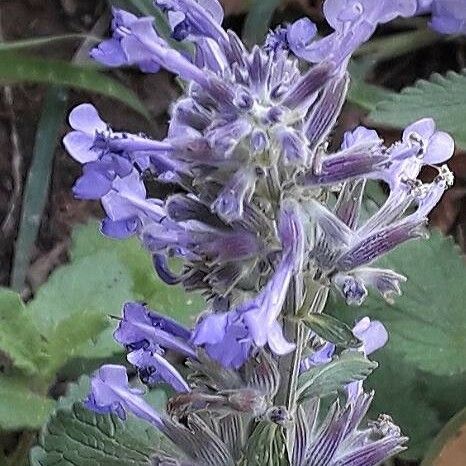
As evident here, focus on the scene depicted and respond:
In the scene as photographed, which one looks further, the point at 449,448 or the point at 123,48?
the point at 449,448

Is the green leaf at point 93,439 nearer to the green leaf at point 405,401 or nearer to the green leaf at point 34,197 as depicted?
the green leaf at point 405,401

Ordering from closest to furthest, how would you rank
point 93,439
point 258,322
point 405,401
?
1. point 258,322
2. point 93,439
3. point 405,401

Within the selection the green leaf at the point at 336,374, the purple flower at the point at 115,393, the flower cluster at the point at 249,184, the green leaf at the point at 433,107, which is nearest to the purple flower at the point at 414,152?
the flower cluster at the point at 249,184

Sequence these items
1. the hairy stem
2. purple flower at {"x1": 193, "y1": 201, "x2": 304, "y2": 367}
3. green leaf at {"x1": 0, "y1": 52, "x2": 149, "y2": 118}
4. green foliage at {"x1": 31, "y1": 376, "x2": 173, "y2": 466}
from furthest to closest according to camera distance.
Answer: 1. green leaf at {"x1": 0, "y1": 52, "x2": 149, "y2": 118}
2. green foliage at {"x1": 31, "y1": 376, "x2": 173, "y2": 466}
3. the hairy stem
4. purple flower at {"x1": 193, "y1": 201, "x2": 304, "y2": 367}

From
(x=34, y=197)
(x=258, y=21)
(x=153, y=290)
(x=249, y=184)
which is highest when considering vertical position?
(x=249, y=184)

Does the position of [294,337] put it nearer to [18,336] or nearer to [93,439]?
[93,439]

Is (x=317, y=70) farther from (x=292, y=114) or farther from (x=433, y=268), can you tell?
(x=433, y=268)

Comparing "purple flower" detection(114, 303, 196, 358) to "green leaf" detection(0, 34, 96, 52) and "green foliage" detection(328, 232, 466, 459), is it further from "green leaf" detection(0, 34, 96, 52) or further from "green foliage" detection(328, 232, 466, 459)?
"green leaf" detection(0, 34, 96, 52)

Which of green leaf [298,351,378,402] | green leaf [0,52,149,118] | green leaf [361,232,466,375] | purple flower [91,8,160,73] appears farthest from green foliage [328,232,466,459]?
purple flower [91,8,160,73]

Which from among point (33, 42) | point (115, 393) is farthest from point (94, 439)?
point (33, 42)
